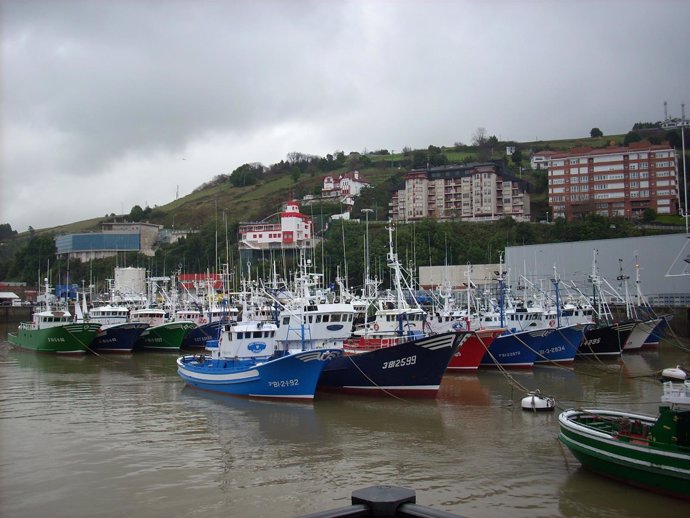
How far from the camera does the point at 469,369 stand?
3575 cm

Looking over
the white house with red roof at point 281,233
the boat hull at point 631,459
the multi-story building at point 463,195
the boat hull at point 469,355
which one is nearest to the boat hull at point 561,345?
the boat hull at point 469,355

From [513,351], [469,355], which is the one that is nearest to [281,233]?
[513,351]

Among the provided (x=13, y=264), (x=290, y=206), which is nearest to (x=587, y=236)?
(x=290, y=206)

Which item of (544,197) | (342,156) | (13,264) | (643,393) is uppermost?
(342,156)

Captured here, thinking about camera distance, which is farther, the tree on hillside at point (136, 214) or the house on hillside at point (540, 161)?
the tree on hillside at point (136, 214)

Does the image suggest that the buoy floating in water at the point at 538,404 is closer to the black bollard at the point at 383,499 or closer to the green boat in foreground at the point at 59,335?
the black bollard at the point at 383,499

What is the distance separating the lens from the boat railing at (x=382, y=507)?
647 centimetres

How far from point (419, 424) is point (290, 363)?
6.01 metres

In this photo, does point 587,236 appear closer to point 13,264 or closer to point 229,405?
point 229,405

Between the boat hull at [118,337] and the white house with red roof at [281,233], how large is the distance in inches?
2186

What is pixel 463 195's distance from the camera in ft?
402

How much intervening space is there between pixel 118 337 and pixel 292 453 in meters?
35.1

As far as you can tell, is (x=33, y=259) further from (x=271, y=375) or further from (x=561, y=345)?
(x=271, y=375)

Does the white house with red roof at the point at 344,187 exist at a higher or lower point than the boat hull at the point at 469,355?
higher
